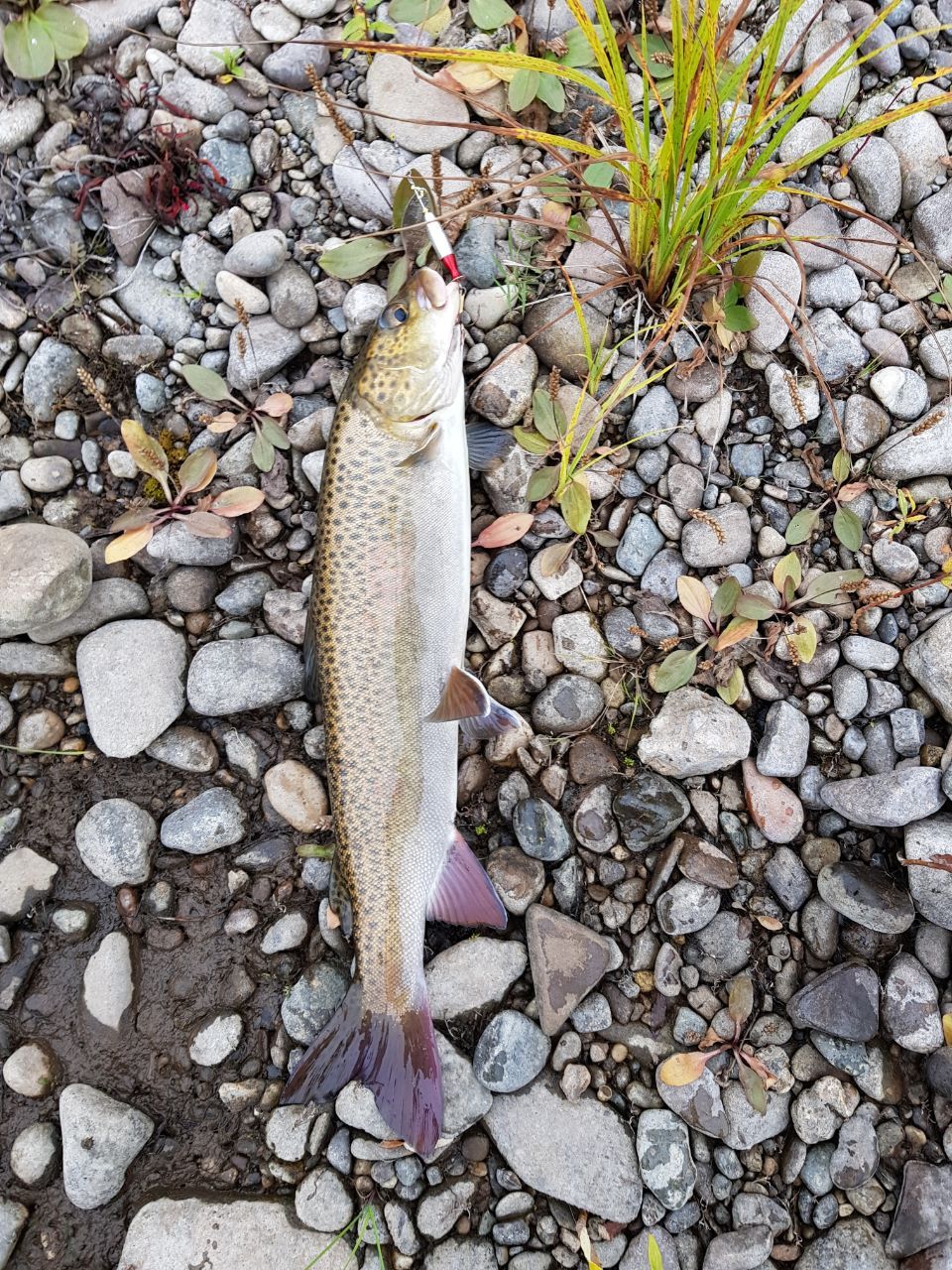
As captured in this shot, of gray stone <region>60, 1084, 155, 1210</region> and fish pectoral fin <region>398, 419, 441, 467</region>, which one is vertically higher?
fish pectoral fin <region>398, 419, 441, 467</region>

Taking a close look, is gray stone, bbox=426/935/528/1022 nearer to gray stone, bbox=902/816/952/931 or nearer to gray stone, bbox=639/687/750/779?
gray stone, bbox=639/687/750/779

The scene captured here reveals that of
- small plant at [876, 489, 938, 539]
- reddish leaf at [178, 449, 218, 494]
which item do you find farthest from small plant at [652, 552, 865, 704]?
reddish leaf at [178, 449, 218, 494]

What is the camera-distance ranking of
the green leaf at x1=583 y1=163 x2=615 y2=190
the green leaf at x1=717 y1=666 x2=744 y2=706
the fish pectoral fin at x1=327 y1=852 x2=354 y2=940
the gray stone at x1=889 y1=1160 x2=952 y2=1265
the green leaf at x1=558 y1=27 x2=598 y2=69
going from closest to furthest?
the gray stone at x1=889 y1=1160 x2=952 y2=1265 < the fish pectoral fin at x1=327 y1=852 x2=354 y2=940 < the green leaf at x1=717 y1=666 x2=744 y2=706 < the green leaf at x1=583 y1=163 x2=615 y2=190 < the green leaf at x1=558 y1=27 x2=598 y2=69

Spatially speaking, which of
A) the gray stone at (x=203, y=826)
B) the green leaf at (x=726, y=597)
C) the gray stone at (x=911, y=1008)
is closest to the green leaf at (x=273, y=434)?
the gray stone at (x=203, y=826)

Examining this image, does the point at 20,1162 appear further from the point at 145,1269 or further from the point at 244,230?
Result: the point at 244,230

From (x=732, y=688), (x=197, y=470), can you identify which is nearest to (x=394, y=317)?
(x=197, y=470)

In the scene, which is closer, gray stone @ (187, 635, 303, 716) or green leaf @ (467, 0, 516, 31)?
gray stone @ (187, 635, 303, 716)

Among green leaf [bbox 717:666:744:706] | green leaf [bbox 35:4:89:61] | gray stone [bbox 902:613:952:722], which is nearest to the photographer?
gray stone [bbox 902:613:952:722]

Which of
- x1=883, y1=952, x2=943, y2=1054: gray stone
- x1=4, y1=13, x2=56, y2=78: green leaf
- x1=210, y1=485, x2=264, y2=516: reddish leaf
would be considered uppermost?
x1=4, y1=13, x2=56, y2=78: green leaf
